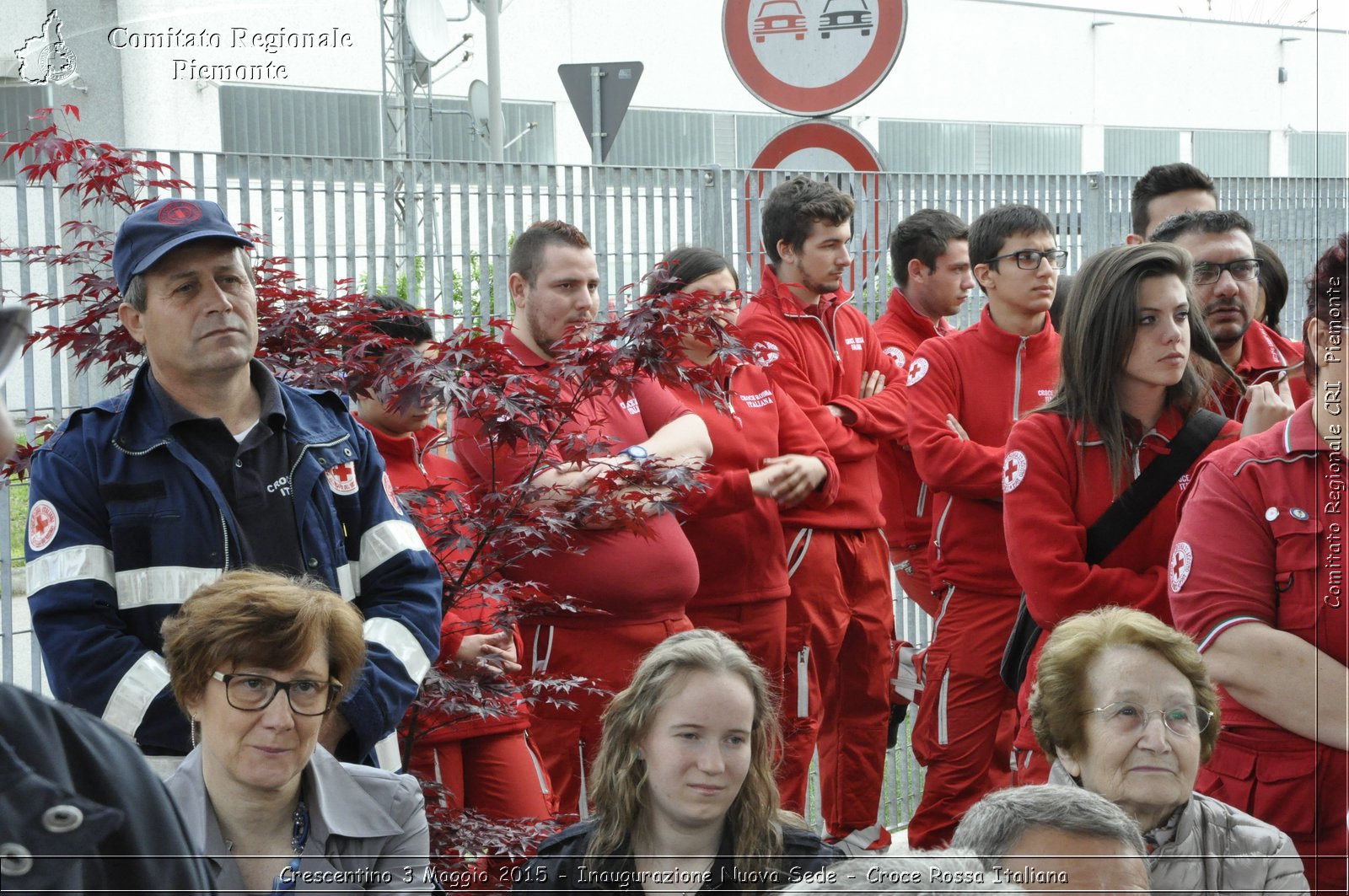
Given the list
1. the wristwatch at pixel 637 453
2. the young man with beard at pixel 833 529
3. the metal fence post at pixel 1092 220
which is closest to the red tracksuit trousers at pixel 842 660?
the young man with beard at pixel 833 529

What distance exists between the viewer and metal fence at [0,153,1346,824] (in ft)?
16.7

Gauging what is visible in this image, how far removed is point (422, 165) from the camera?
587 centimetres

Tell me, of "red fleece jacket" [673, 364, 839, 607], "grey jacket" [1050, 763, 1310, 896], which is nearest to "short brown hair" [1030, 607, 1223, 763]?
"grey jacket" [1050, 763, 1310, 896]

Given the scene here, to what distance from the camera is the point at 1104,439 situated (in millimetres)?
3941

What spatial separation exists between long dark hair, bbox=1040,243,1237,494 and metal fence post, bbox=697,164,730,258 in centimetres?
289

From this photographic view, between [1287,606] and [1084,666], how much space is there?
0.46 metres

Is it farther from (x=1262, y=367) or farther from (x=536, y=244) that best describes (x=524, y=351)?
(x=1262, y=367)

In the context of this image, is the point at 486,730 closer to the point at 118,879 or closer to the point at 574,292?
the point at 574,292

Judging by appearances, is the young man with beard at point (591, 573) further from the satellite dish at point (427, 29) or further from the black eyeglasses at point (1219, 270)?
the satellite dish at point (427, 29)

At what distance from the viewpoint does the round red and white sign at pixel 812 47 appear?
6254 mm

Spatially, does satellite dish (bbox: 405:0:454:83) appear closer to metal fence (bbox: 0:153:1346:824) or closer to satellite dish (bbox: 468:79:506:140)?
metal fence (bbox: 0:153:1346:824)

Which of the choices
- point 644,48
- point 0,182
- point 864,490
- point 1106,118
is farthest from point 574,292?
point 1106,118

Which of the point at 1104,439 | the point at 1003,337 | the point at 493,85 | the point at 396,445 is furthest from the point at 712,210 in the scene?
the point at 493,85

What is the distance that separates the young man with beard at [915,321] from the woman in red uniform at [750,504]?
895 millimetres
